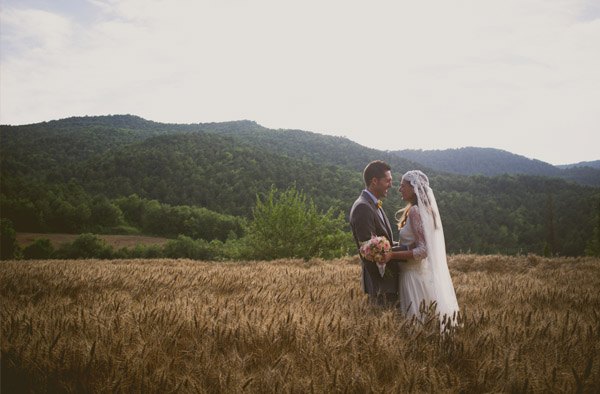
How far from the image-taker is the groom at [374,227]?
4.67 metres

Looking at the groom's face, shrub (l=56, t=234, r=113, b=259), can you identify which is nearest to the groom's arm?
the groom's face

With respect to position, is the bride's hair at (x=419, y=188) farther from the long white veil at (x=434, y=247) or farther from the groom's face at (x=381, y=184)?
the groom's face at (x=381, y=184)

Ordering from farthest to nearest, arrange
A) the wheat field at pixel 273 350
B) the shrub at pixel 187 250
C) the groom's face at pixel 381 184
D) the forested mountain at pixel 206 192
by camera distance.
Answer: the forested mountain at pixel 206 192 → the shrub at pixel 187 250 → the groom's face at pixel 381 184 → the wheat field at pixel 273 350

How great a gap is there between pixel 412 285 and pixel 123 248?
78.9m

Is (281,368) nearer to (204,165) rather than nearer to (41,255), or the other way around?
(41,255)

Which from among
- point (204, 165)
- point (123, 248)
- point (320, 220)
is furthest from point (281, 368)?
point (204, 165)

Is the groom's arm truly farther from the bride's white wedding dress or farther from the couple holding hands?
the bride's white wedding dress

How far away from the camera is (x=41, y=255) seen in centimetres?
5809

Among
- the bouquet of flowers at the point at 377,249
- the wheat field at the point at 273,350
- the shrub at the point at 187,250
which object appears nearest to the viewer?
the wheat field at the point at 273,350

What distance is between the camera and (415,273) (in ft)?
14.6

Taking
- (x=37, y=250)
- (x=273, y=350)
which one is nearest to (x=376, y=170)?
(x=273, y=350)

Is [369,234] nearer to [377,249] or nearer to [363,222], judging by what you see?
[363,222]

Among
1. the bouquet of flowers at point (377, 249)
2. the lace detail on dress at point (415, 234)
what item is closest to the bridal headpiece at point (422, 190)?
the lace detail on dress at point (415, 234)

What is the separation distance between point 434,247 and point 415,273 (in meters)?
0.40
